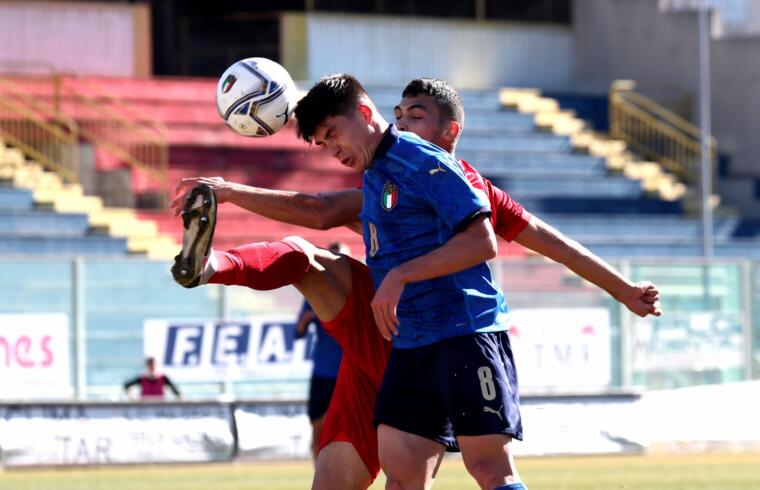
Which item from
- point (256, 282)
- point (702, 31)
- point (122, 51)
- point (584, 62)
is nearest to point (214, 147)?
point (122, 51)

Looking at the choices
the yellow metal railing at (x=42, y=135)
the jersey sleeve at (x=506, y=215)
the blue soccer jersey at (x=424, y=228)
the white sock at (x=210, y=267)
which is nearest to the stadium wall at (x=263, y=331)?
the yellow metal railing at (x=42, y=135)

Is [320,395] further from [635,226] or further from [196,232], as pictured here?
[635,226]

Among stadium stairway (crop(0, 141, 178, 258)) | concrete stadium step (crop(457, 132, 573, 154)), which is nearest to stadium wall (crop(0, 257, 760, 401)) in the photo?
stadium stairway (crop(0, 141, 178, 258))

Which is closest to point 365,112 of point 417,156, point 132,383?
point 417,156

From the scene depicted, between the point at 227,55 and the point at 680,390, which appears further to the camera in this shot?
the point at 227,55

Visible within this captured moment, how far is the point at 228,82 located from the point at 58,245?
50.4ft

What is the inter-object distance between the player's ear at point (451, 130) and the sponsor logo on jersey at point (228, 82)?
93 centimetres

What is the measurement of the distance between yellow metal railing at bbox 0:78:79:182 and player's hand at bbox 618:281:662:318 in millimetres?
17899

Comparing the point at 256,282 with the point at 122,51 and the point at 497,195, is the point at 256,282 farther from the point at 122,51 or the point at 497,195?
the point at 122,51

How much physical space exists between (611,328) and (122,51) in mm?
12623

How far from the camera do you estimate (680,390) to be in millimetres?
19922

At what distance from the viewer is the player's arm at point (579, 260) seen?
6.75m

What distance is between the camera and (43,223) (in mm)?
22375

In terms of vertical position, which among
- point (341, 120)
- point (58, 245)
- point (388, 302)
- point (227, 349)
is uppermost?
point (341, 120)
